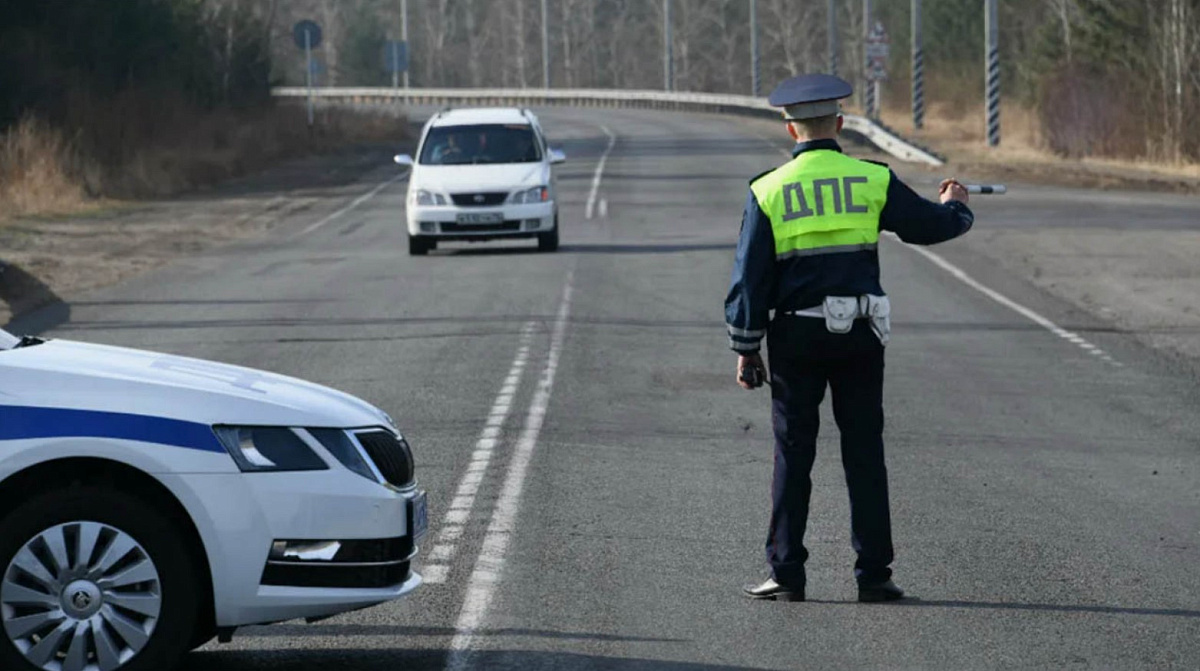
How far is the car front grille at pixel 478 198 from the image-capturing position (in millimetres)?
25719

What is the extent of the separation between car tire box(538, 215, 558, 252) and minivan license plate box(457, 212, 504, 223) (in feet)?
2.01

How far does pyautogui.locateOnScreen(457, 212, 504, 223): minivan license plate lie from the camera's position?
25.7m

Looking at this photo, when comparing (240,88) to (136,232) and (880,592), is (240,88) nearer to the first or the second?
(136,232)

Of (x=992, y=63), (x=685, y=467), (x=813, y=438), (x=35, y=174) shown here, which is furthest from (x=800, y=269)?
(x=992, y=63)

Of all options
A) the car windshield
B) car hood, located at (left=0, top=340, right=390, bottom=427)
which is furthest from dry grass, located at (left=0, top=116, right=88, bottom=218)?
car hood, located at (left=0, top=340, right=390, bottom=427)

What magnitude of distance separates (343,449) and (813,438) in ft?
6.46

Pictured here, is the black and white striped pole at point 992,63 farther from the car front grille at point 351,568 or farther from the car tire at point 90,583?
the car tire at point 90,583

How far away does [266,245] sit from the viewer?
1142 inches

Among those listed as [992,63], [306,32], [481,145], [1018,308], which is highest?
[306,32]

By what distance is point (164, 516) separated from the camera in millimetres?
6023

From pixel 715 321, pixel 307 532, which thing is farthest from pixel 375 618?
pixel 715 321

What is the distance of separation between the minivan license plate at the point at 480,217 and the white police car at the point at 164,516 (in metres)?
19.4

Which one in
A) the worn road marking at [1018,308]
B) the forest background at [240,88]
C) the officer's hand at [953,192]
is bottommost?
the worn road marking at [1018,308]

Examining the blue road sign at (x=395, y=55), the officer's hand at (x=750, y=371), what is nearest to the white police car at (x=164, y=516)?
the officer's hand at (x=750, y=371)
